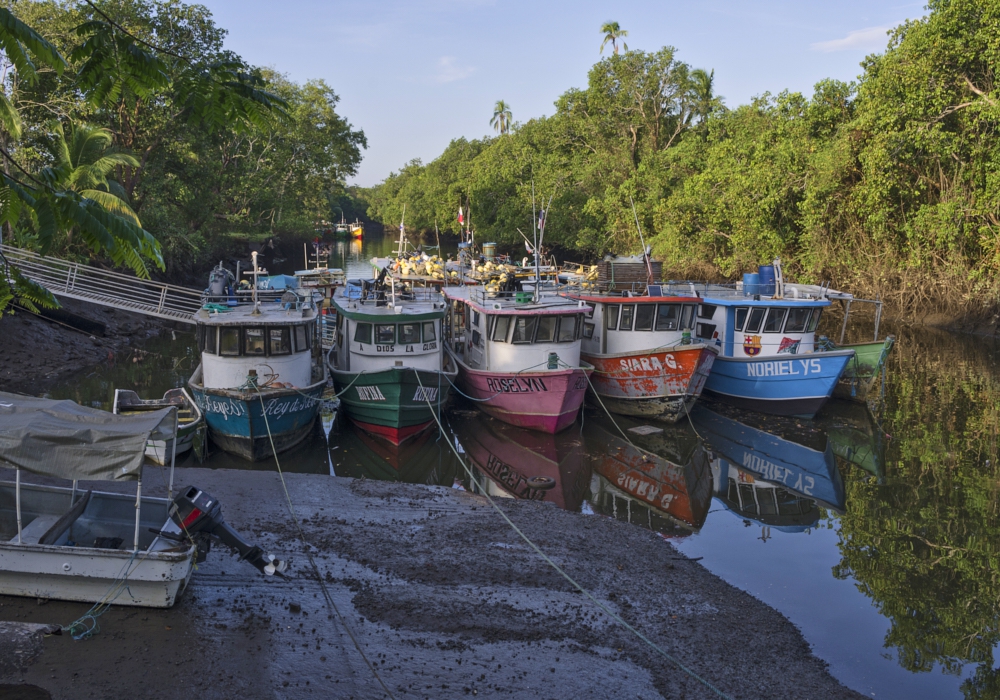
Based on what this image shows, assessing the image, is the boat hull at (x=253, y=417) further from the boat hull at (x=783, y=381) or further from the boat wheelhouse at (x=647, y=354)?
the boat hull at (x=783, y=381)

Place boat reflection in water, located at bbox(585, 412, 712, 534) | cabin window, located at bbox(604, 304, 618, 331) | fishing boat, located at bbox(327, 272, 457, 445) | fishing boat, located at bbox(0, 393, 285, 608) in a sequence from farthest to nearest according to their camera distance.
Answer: cabin window, located at bbox(604, 304, 618, 331), fishing boat, located at bbox(327, 272, 457, 445), boat reflection in water, located at bbox(585, 412, 712, 534), fishing boat, located at bbox(0, 393, 285, 608)

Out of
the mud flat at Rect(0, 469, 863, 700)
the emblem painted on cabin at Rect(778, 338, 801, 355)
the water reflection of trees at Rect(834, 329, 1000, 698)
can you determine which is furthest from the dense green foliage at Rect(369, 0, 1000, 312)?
the mud flat at Rect(0, 469, 863, 700)

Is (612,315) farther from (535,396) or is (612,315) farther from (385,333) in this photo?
(385,333)

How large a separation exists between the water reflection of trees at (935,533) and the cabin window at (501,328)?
26.9 feet

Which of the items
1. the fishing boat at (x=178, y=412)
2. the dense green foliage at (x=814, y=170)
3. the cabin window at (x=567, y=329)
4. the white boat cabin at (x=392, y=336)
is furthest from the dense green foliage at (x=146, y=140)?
the dense green foliage at (x=814, y=170)

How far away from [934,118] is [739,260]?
1279 centimetres

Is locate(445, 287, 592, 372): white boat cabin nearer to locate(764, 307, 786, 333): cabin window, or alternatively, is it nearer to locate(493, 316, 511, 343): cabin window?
locate(493, 316, 511, 343): cabin window

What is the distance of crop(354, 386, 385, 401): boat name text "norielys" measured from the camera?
17.2m

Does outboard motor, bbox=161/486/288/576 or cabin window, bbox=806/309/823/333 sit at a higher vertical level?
cabin window, bbox=806/309/823/333

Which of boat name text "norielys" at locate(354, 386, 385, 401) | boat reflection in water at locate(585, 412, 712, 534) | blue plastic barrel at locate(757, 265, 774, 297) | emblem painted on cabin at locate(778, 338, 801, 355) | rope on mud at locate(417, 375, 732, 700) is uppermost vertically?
blue plastic barrel at locate(757, 265, 774, 297)

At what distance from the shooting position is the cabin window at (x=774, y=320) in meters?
20.2

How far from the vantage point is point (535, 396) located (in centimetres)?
1819

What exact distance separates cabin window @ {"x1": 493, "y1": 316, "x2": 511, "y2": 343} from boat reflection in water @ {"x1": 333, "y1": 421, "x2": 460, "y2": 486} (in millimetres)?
2753

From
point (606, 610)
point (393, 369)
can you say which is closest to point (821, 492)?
point (606, 610)
